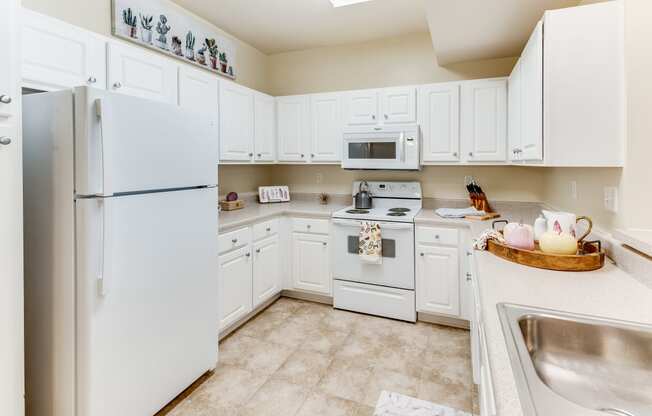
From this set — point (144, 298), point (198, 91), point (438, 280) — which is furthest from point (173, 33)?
point (438, 280)

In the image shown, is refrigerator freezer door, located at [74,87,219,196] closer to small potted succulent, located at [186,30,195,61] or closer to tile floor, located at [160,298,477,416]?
tile floor, located at [160,298,477,416]

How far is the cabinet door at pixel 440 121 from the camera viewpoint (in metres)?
3.03

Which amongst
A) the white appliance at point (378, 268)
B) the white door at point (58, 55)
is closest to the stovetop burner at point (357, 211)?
the white appliance at point (378, 268)

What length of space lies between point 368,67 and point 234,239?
2.19 meters

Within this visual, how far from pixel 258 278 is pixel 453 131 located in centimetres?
203

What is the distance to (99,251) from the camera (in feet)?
4.76

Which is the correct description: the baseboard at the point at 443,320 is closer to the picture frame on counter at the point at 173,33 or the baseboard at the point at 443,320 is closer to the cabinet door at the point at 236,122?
the cabinet door at the point at 236,122

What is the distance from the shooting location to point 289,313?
10.1ft

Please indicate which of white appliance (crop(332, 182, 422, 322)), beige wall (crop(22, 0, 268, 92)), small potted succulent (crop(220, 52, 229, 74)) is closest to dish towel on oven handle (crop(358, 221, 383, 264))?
white appliance (crop(332, 182, 422, 322))

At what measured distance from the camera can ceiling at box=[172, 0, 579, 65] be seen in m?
2.15

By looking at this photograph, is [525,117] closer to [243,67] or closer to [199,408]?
[199,408]

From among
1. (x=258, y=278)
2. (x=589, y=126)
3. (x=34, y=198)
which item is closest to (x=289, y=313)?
(x=258, y=278)

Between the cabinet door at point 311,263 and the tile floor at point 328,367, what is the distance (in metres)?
0.28

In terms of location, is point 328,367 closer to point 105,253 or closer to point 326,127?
point 105,253
